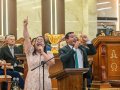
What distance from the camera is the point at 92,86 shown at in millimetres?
9922

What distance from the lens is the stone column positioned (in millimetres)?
16406

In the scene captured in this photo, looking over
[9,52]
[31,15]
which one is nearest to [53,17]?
[31,15]

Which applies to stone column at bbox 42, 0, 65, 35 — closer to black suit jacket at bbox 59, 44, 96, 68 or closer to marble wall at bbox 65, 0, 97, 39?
marble wall at bbox 65, 0, 97, 39

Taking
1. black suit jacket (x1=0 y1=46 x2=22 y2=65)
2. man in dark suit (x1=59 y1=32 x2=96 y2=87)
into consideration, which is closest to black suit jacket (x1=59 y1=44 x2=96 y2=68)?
man in dark suit (x1=59 y1=32 x2=96 y2=87)

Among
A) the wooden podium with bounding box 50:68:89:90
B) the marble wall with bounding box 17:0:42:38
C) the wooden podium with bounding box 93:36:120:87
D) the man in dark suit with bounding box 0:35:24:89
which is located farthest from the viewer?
the marble wall with bounding box 17:0:42:38

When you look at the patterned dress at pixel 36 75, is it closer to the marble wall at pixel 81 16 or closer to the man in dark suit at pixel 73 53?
the man in dark suit at pixel 73 53

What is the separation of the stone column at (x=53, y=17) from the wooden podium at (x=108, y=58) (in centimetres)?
651

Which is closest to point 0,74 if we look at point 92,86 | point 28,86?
point 92,86

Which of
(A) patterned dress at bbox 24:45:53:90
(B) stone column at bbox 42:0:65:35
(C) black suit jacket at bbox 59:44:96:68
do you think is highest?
(B) stone column at bbox 42:0:65:35

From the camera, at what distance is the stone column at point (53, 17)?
16406 mm

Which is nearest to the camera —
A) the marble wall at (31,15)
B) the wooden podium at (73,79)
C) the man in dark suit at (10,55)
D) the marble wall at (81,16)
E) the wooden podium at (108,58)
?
the wooden podium at (73,79)

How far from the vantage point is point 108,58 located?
9.84m

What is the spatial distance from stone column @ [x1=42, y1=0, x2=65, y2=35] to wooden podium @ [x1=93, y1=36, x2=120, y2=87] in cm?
651

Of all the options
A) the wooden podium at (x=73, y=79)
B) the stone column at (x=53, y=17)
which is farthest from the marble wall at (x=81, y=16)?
the wooden podium at (x=73, y=79)
